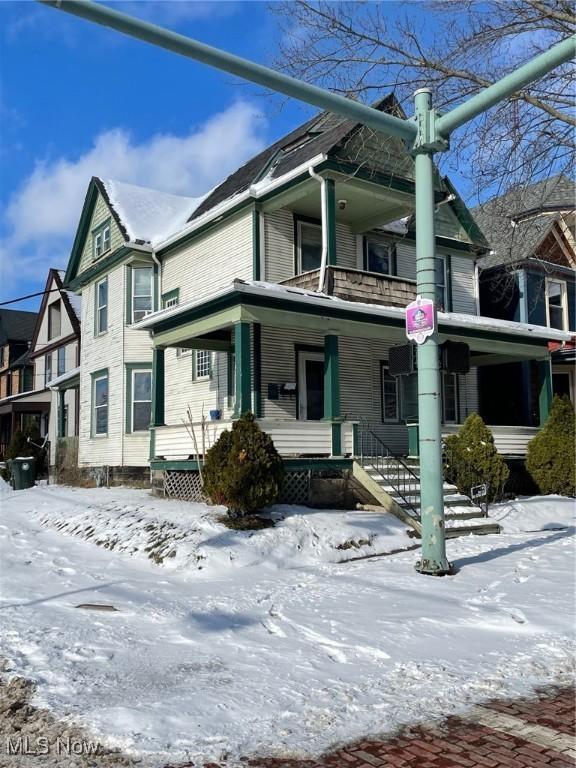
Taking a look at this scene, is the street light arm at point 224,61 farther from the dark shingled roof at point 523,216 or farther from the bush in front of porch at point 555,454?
the bush in front of porch at point 555,454

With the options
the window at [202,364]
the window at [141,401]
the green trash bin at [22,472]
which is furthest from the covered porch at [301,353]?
the green trash bin at [22,472]

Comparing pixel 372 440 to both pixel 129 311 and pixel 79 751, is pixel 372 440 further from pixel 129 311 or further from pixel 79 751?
pixel 79 751

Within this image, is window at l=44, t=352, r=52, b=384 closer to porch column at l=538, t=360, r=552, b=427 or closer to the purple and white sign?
porch column at l=538, t=360, r=552, b=427

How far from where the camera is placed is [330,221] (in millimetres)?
15352

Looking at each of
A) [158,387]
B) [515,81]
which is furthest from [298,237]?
[515,81]

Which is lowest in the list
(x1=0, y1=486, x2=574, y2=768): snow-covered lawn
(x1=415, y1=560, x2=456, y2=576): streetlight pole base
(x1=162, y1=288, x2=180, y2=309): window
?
(x1=0, y1=486, x2=574, y2=768): snow-covered lawn

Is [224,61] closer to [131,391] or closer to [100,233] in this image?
[131,391]

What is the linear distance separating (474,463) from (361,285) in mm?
4608

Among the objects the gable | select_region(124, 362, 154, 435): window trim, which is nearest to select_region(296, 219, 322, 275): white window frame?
select_region(124, 362, 154, 435): window trim

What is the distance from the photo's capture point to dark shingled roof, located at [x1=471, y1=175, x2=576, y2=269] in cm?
1296

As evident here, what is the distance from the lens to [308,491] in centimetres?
1299

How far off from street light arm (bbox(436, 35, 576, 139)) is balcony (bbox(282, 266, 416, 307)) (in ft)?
23.1

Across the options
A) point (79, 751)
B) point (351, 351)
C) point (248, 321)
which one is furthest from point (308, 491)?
point (79, 751)

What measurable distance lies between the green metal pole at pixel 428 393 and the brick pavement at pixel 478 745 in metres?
3.76
